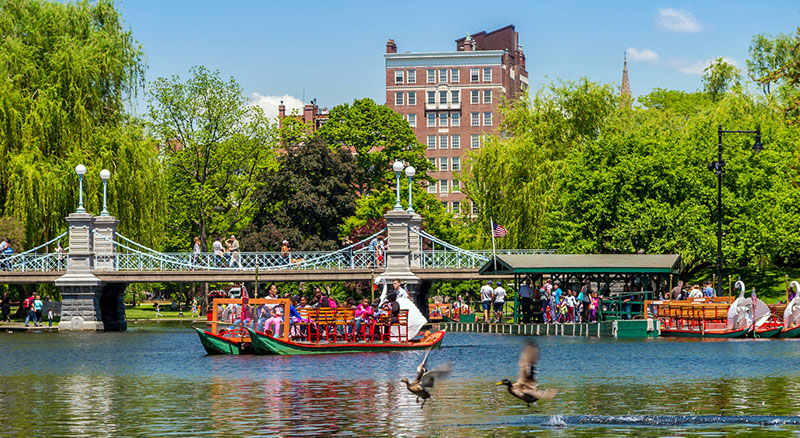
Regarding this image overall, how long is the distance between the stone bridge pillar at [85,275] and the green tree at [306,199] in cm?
2071

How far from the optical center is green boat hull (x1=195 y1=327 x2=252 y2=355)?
116 ft

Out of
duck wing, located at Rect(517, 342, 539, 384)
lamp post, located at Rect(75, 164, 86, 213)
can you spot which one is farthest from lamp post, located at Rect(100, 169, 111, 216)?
duck wing, located at Rect(517, 342, 539, 384)

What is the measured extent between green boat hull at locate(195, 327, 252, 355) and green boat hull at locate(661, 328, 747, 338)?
15636 mm

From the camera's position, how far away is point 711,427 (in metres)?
18.3

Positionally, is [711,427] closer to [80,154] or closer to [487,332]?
[487,332]

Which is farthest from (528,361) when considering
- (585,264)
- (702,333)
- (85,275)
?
(85,275)

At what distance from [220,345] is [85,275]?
22.7m

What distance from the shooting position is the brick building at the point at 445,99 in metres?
131

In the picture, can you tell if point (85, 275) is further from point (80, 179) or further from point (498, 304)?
point (498, 304)

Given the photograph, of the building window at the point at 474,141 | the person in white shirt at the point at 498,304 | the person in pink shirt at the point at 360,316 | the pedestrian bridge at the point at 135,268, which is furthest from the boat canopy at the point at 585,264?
the building window at the point at 474,141

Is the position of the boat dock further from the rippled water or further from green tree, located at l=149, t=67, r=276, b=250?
green tree, located at l=149, t=67, r=276, b=250

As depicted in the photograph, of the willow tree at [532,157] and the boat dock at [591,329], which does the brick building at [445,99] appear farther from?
the boat dock at [591,329]

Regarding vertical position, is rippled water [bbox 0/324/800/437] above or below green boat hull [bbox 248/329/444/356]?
below

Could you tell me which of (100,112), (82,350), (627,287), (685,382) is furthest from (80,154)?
(685,382)
